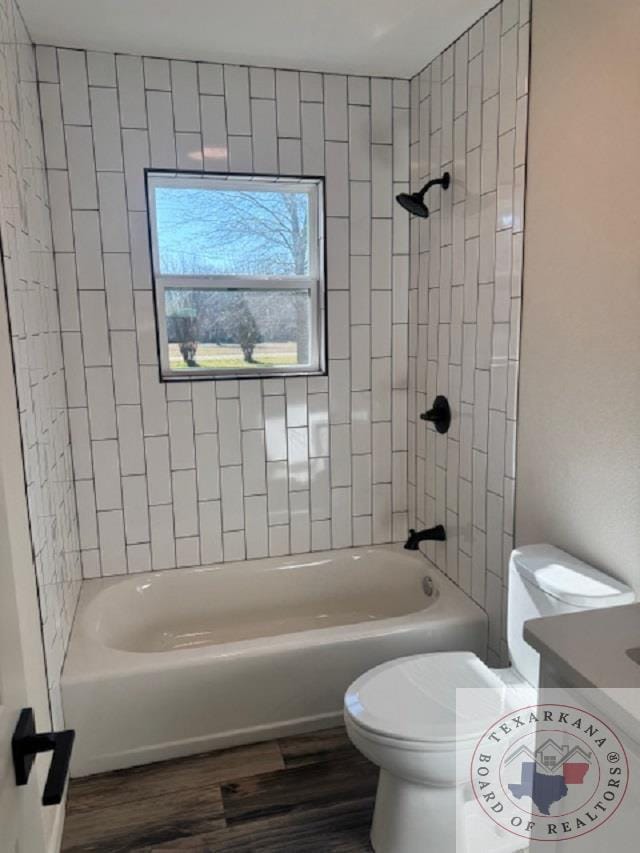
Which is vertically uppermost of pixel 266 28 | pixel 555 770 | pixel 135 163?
pixel 266 28

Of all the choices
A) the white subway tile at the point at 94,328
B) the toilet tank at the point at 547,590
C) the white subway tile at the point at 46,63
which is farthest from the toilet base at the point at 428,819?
the white subway tile at the point at 46,63

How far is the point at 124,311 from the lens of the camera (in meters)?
2.53

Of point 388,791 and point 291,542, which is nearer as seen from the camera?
point 388,791

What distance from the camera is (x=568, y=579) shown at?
5.29ft

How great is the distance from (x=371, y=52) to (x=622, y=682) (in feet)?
7.75

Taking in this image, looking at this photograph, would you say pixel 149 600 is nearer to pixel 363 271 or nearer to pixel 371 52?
pixel 363 271

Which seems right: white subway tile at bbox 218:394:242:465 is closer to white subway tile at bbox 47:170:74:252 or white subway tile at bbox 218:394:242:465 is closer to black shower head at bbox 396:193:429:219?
white subway tile at bbox 47:170:74:252

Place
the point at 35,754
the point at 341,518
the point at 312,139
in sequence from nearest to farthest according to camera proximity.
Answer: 1. the point at 35,754
2. the point at 312,139
3. the point at 341,518

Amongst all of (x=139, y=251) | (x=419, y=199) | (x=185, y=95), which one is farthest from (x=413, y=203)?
(x=139, y=251)

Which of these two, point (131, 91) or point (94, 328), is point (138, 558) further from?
point (131, 91)

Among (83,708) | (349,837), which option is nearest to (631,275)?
(349,837)

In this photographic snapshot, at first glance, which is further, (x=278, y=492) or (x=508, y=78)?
(x=278, y=492)

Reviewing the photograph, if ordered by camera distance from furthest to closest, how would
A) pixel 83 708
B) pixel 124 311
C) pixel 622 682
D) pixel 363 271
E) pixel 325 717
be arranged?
pixel 363 271 < pixel 124 311 < pixel 325 717 < pixel 83 708 < pixel 622 682

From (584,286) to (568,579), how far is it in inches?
31.6
